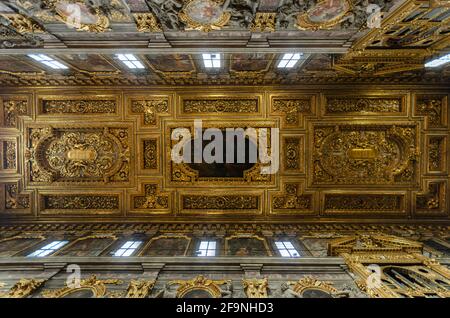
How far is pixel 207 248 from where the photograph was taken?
31.8ft

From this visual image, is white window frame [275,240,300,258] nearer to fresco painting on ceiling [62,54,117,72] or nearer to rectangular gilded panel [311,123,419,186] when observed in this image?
rectangular gilded panel [311,123,419,186]

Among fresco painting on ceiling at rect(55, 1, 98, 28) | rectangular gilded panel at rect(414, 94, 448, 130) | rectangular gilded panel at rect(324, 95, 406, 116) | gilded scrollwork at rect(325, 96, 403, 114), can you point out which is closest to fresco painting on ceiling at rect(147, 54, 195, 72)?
fresco painting on ceiling at rect(55, 1, 98, 28)

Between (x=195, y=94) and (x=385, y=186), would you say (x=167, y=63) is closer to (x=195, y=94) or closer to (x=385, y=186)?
(x=195, y=94)

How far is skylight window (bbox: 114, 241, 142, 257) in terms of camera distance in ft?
30.2

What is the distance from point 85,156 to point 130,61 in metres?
5.23

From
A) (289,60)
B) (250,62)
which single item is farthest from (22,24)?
(289,60)

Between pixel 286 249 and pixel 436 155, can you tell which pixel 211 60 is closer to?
pixel 286 249

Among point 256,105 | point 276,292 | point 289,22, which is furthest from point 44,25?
point 276,292

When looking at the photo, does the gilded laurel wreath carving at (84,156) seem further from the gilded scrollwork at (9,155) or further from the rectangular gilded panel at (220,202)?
the rectangular gilded panel at (220,202)

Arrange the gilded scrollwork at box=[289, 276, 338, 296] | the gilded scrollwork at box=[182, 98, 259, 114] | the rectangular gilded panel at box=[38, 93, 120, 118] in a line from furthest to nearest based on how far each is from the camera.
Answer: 1. the gilded scrollwork at box=[182, 98, 259, 114]
2. the rectangular gilded panel at box=[38, 93, 120, 118]
3. the gilded scrollwork at box=[289, 276, 338, 296]

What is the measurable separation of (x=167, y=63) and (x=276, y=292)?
28.5 feet

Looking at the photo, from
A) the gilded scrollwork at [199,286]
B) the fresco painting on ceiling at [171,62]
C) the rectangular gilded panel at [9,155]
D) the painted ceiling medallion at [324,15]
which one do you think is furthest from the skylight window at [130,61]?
the gilded scrollwork at [199,286]

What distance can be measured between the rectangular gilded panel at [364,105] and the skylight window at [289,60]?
2.96 m

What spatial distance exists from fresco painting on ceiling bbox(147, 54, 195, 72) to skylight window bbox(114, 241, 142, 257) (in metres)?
7.09
